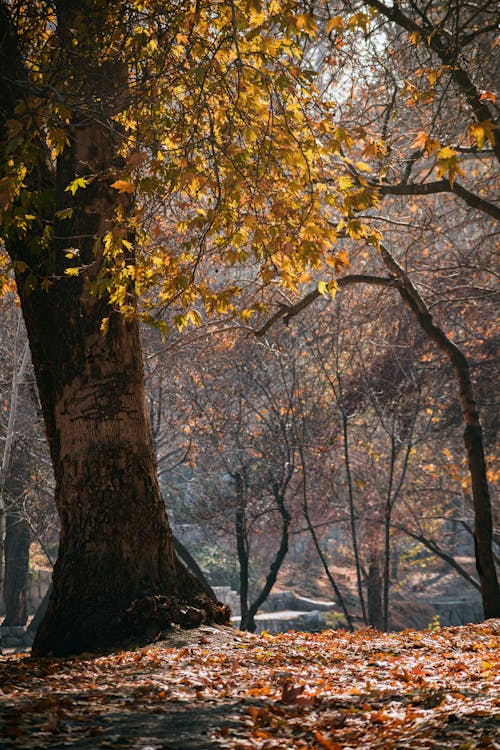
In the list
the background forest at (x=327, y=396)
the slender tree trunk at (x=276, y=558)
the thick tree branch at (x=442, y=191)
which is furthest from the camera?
the slender tree trunk at (x=276, y=558)

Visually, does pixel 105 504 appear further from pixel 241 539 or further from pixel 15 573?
pixel 15 573

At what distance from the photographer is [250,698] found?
4.14 metres

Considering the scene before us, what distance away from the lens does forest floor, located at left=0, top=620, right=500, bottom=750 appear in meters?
3.30

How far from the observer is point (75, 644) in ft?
19.8

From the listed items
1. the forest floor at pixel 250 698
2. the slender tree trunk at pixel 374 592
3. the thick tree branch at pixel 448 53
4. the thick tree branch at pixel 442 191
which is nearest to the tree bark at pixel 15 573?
the slender tree trunk at pixel 374 592

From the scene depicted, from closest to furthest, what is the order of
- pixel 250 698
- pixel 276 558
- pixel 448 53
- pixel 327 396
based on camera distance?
pixel 250 698 < pixel 448 53 < pixel 276 558 < pixel 327 396

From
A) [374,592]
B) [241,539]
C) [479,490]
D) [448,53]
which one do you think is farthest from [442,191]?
[374,592]

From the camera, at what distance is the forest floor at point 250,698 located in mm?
3301

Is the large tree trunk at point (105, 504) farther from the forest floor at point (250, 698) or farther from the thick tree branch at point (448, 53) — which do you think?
the thick tree branch at point (448, 53)

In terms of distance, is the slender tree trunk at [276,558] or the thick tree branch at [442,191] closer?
the thick tree branch at [442,191]

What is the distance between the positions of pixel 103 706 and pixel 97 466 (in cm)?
252

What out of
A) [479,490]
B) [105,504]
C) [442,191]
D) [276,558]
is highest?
[442,191]

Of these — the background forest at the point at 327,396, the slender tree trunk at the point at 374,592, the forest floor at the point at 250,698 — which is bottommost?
the forest floor at the point at 250,698

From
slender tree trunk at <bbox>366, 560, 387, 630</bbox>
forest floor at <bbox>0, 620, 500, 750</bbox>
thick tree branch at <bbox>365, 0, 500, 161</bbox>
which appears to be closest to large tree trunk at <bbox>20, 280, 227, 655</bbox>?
forest floor at <bbox>0, 620, 500, 750</bbox>
